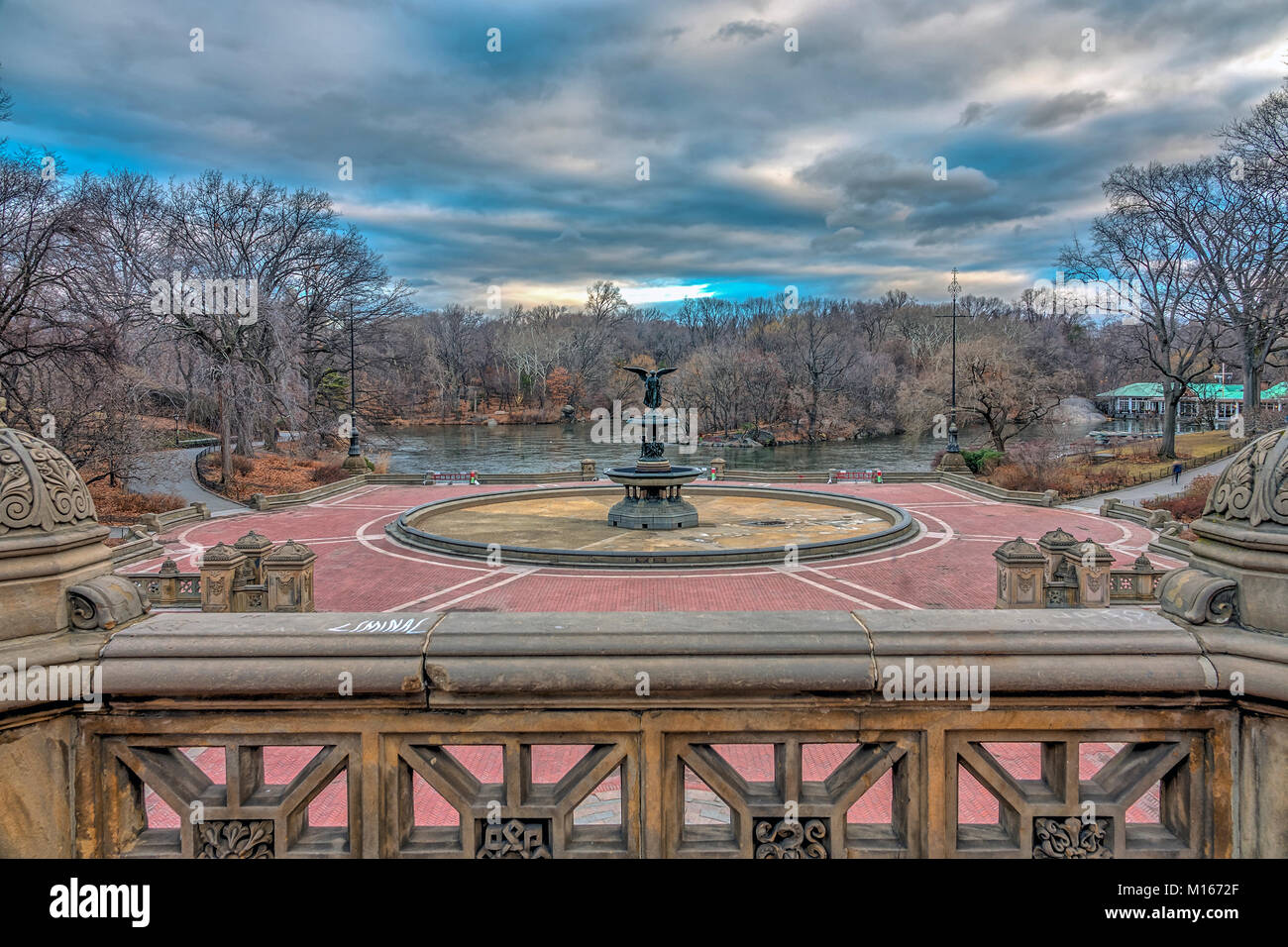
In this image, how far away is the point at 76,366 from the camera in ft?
93.5

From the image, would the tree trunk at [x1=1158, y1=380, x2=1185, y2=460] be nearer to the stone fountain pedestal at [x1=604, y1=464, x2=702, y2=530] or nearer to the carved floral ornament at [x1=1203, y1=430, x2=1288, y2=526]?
the stone fountain pedestal at [x1=604, y1=464, x2=702, y2=530]

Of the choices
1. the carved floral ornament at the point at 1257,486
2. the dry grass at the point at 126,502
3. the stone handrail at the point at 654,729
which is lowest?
the dry grass at the point at 126,502

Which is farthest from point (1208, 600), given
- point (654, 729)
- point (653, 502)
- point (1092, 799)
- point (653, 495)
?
point (653, 495)

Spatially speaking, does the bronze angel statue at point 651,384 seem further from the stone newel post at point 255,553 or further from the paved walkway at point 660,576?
the stone newel post at point 255,553

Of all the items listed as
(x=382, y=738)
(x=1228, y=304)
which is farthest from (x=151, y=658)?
(x=1228, y=304)

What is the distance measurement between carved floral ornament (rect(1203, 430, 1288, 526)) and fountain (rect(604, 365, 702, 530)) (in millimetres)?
20583

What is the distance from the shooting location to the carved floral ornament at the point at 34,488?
2395 millimetres

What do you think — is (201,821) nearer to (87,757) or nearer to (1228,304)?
(87,757)

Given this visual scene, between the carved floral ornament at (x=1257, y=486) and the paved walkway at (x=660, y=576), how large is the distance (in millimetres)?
9118

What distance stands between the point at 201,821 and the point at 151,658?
1.88 feet

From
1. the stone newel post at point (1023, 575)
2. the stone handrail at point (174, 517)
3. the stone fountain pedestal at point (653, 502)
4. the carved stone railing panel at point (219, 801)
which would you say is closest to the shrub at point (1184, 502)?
the stone newel post at point (1023, 575)

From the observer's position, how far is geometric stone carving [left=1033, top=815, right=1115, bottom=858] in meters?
2.44

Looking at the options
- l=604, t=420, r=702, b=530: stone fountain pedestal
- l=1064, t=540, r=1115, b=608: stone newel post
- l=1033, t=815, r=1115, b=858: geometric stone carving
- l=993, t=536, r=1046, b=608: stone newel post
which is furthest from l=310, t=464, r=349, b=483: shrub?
l=1033, t=815, r=1115, b=858: geometric stone carving
